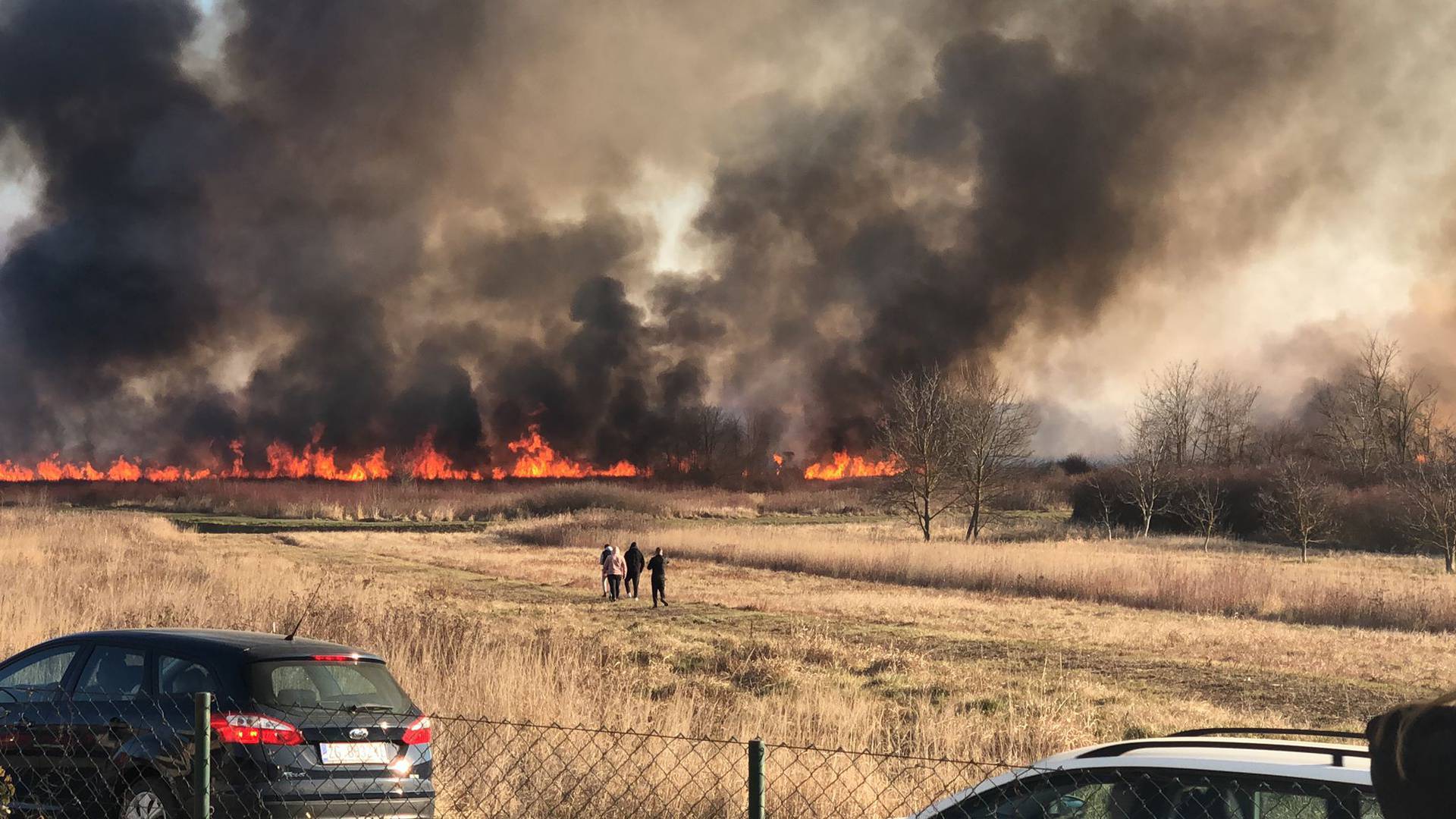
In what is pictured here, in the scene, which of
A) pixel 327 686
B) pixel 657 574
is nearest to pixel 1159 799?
pixel 327 686

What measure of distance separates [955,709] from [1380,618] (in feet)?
56.3

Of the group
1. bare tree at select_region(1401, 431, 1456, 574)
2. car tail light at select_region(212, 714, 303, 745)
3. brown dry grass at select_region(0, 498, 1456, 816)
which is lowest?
brown dry grass at select_region(0, 498, 1456, 816)

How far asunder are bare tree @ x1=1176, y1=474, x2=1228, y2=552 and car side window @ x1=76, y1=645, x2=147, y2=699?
6449 cm

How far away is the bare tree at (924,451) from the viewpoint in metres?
60.7

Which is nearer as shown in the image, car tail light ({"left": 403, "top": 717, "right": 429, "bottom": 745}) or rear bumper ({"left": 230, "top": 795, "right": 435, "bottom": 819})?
rear bumper ({"left": 230, "top": 795, "right": 435, "bottom": 819})

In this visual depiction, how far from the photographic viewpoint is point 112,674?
292 inches

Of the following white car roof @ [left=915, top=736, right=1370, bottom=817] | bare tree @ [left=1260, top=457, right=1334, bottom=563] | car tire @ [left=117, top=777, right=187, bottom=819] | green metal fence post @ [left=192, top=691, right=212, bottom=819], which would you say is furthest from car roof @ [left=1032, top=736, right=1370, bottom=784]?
bare tree @ [left=1260, top=457, right=1334, bottom=563]

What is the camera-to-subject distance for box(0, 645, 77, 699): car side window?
25.1 feet

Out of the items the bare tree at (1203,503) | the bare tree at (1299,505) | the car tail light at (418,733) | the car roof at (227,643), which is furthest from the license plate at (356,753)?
the bare tree at (1203,503)

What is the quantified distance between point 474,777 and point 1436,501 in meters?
49.6

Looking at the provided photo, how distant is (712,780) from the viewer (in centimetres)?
966

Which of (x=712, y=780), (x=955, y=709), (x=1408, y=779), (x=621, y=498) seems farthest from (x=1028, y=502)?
(x=1408, y=779)

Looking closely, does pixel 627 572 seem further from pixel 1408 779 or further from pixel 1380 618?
pixel 1408 779

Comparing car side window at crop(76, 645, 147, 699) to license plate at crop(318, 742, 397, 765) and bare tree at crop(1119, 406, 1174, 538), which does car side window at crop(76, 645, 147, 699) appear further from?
bare tree at crop(1119, 406, 1174, 538)
